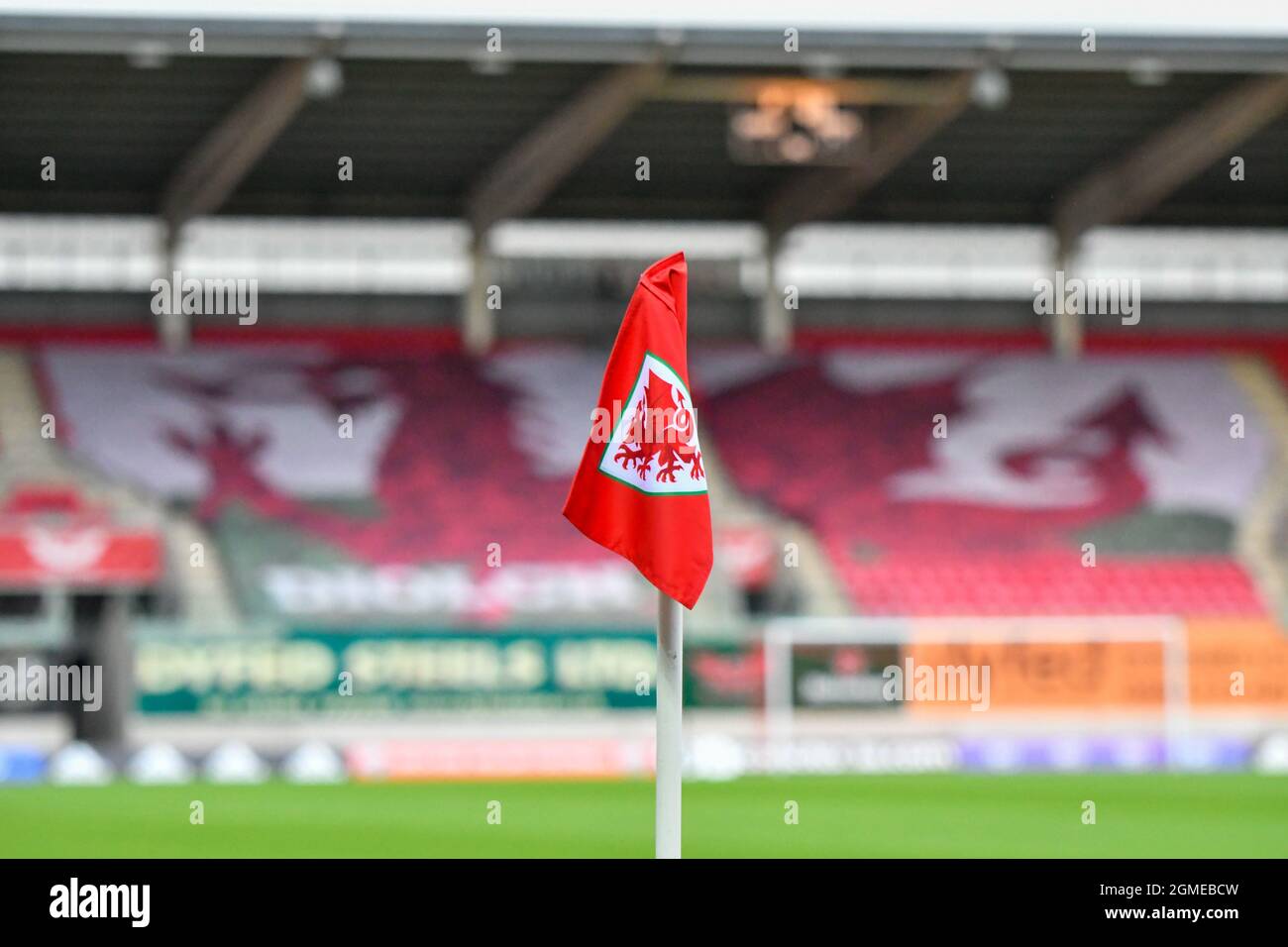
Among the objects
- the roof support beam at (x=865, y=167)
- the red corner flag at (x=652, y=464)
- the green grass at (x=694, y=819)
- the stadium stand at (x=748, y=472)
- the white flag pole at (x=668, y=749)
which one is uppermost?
the roof support beam at (x=865, y=167)

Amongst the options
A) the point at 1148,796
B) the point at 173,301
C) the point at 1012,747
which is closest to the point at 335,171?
the point at 173,301

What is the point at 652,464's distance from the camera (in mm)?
6492

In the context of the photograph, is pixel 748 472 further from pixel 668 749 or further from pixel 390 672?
pixel 668 749

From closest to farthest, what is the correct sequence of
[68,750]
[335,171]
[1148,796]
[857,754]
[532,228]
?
[1148,796] → [68,750] → [857,754] → [335,171] → [532,228]

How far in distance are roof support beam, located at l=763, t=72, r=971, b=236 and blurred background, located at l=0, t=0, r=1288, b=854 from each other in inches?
2.9

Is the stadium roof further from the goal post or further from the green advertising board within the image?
the green advertising board

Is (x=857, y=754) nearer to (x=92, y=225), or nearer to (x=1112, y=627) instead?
(x=1112, y=627)

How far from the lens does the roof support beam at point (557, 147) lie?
80.7ft

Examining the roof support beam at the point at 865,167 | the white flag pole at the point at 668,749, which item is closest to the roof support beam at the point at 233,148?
the roof support beam at the point at 865,167

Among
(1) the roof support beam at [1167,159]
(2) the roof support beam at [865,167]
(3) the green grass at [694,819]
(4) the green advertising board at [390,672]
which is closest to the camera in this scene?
(3) the green grass at [694,819]

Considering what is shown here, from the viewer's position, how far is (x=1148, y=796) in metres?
16.0

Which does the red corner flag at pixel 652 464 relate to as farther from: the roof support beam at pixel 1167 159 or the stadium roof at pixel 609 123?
the roof support beam at pixel 1167 159

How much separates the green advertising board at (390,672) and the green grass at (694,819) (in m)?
5.16
